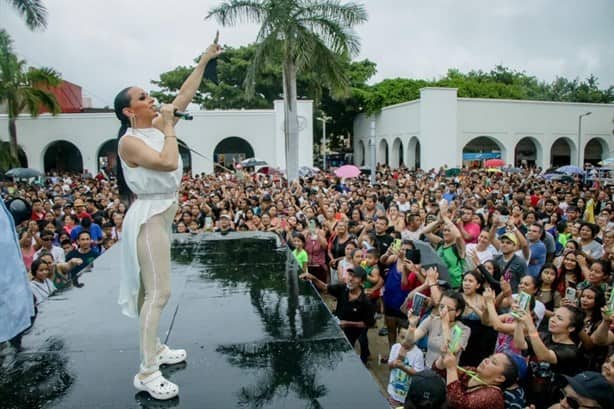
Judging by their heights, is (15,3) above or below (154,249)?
above

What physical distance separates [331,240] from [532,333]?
407 cm

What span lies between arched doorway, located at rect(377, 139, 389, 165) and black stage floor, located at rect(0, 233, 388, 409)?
98.3ft

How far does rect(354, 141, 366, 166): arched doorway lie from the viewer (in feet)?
120

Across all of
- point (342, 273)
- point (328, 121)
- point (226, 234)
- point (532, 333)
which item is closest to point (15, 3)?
point (226, 234)

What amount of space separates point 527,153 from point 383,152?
932 cm

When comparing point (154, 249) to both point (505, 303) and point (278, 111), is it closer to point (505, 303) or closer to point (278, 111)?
point (505, 303)

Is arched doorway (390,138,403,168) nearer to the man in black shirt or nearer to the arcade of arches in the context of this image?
the arcade of arches

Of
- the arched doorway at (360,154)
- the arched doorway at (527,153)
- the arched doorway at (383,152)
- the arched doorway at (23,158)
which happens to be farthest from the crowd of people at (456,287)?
the arched doorway at (360,154)

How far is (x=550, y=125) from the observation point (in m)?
29.5

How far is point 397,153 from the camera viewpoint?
105ft

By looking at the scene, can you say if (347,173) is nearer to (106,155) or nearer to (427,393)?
(427,393)

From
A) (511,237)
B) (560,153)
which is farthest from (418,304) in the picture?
(560,153)

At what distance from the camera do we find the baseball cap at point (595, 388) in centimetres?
270

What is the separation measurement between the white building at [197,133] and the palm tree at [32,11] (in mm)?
11952
